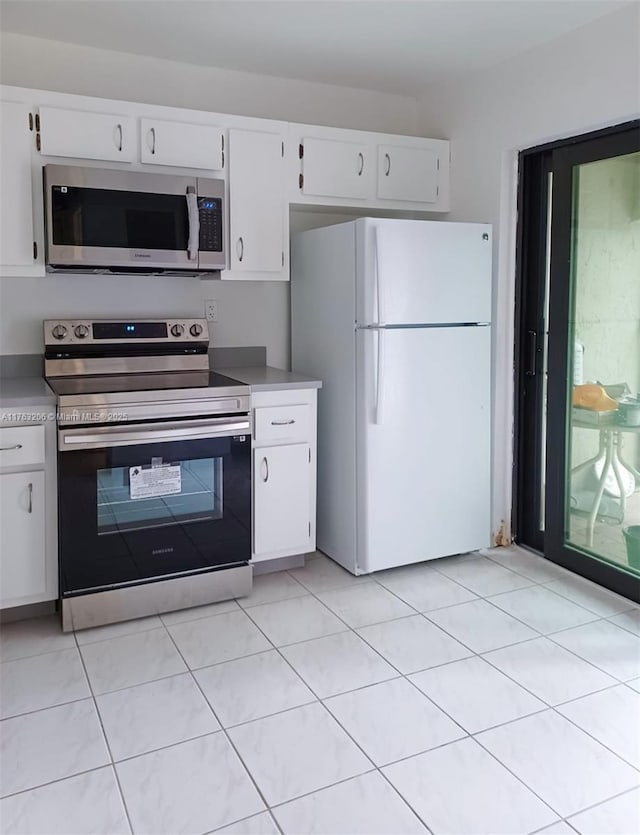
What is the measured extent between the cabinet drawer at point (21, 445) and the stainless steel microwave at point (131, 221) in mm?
694

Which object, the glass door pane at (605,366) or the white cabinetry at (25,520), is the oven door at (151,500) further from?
the glass door pane at (605,366)

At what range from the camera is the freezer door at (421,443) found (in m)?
3.20

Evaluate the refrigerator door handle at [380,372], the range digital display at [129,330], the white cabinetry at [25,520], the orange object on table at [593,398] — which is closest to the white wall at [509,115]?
the orange object on table at [593,398]

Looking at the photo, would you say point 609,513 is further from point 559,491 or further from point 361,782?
point 361,782

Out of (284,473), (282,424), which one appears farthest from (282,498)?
(282,424)

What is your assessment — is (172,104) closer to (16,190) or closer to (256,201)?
(256,201)

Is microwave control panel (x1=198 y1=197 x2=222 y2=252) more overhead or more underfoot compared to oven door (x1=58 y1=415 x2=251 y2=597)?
more overhead

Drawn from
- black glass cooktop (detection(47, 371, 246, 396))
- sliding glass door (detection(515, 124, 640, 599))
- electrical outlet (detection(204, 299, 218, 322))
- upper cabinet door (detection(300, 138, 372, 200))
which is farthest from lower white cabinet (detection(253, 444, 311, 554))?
upper cabinet door (detection(300, 138, 372, 200))

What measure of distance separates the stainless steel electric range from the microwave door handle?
51 cm

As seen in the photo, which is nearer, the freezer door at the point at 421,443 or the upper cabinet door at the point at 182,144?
the upper cabinet door at the point at 182,144

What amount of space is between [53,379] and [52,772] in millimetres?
A: 1654

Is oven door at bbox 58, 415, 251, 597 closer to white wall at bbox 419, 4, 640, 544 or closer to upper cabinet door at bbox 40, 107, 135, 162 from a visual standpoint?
upper cabinet door at bbox 40, 107, 135, 162

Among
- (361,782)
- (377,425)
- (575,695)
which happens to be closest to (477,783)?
(361,782)

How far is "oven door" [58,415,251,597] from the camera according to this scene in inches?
108
